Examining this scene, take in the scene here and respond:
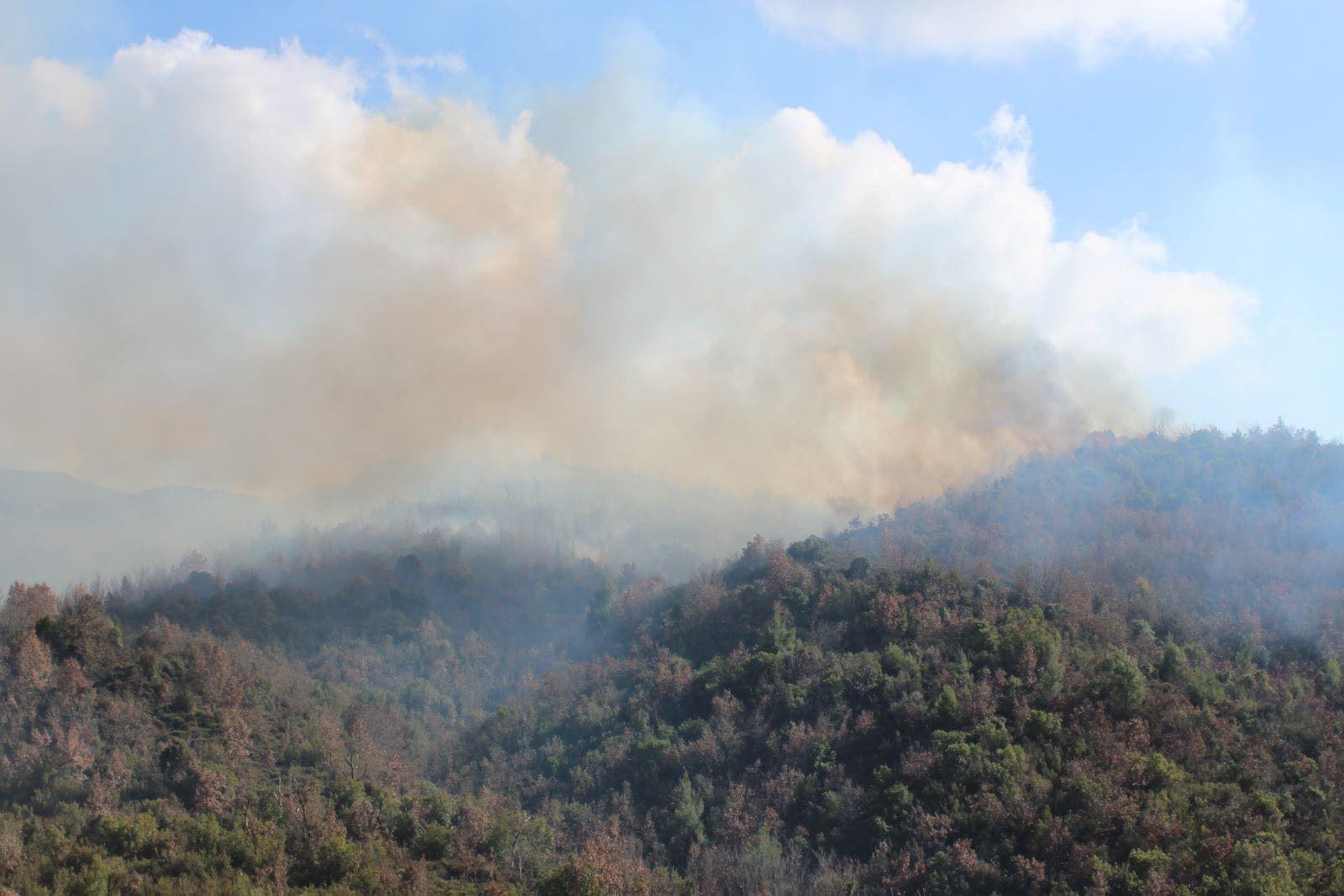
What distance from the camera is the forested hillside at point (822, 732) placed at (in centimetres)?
4859

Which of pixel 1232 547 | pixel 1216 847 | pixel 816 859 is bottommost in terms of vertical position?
pixel 816 859

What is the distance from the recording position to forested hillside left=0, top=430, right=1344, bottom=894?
1913 inches

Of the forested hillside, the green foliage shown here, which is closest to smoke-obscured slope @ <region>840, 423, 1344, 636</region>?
the forested hillside

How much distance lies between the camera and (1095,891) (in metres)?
45.7

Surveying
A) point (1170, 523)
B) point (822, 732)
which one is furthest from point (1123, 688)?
point (1170, 523)

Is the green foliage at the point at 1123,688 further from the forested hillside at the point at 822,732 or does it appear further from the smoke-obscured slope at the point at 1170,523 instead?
the smoke-obscured slope at the point at 1170,523

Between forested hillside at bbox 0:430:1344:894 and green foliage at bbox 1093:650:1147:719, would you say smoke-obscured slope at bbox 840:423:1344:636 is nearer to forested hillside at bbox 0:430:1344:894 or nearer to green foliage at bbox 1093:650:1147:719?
forested hillside at bbox 0:430:1344:894

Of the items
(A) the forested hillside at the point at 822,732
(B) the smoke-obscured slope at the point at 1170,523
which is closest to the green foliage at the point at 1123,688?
(A) the forested hillside at the point at 822,732

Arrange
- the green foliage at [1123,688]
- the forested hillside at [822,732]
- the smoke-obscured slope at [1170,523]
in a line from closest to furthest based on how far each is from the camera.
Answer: the forested hillside at [822,732]
the green foliage at [1123,688]
the smoke-obscured slope at [1170,523]

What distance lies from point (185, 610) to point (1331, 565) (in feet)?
379

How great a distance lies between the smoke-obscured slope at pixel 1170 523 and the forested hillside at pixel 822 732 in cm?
42

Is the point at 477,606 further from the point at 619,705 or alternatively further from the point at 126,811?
the point at 126,811

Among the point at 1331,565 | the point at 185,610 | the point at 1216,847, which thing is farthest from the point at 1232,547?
the point at 185,610

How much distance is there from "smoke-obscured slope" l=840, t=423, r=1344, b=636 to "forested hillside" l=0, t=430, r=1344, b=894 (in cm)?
42
